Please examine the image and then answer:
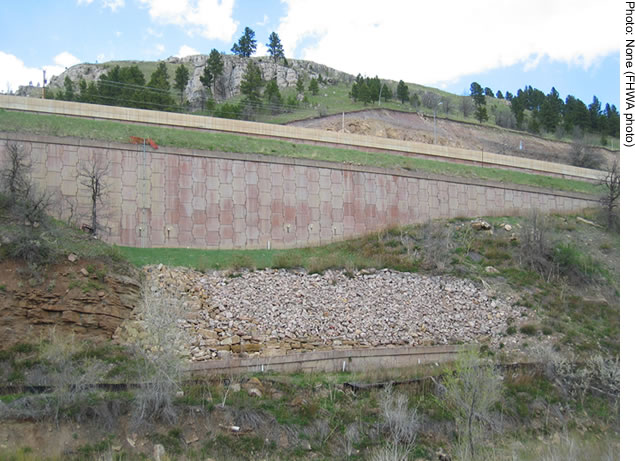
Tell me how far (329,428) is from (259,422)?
1.64 metres

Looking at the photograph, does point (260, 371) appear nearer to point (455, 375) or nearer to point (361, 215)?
point (455, 375)

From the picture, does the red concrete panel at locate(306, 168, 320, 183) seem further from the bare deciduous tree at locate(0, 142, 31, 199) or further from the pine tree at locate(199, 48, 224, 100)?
the pine tree at locate(199, 48, 224, 100)

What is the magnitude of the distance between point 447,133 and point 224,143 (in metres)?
31.5

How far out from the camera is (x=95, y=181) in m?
21.2

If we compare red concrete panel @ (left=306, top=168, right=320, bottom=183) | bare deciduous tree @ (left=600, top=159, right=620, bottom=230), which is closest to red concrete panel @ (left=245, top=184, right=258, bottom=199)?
red concrete panel @ (left=306, top=168, right=320, bottom=183)

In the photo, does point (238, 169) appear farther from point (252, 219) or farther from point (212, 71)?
point (212, 71)

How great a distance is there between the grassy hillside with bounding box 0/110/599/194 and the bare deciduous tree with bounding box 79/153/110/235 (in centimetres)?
197

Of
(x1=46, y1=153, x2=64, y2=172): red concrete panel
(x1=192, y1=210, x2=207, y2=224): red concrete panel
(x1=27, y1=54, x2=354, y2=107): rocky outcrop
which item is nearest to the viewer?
(x1=46, y1=153, x2=64, y2=172): red concrete panel

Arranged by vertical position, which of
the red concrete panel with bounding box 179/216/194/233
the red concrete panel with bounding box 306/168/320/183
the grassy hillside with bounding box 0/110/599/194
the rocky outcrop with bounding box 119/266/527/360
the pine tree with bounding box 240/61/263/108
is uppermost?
the pine tree with bounding box 240/61/263/108

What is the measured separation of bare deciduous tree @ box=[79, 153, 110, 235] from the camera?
2075 centimetres

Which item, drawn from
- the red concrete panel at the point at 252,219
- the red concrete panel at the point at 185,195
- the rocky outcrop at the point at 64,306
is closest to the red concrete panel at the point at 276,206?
the red concrete panel at the point at 252,219

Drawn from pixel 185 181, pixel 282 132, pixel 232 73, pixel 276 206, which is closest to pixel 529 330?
pixel 276 206

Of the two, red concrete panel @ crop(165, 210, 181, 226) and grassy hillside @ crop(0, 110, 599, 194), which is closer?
red concrete panel @ crop(165, 210, 181, 226)

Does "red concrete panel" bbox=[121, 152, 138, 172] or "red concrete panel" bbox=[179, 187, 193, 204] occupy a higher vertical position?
"red concrete panel" bbox=[121, 152, 138, 172]
